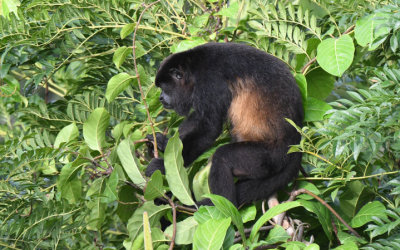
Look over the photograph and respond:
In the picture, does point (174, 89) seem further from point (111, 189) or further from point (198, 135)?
point (111, 189)

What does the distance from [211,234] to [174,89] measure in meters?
1.38

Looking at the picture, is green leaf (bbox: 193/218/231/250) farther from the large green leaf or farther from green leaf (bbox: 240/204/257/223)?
the large green leaf

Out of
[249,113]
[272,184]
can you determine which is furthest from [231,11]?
[272,184]

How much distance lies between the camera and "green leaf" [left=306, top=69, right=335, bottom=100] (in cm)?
270

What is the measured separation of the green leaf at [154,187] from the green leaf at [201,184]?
0.38 meters

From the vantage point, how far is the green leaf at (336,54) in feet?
7.51

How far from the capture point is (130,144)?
2.22 meters

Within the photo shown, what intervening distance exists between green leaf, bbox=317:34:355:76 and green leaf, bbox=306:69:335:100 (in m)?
0.33

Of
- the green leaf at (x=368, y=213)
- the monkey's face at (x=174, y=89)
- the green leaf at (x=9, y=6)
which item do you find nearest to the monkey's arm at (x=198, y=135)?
the monkey's face at (x=174, y=89)

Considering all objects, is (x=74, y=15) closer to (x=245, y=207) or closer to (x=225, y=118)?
(x=225, y=118)

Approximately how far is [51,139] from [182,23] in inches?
37.2

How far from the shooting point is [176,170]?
2119 millimetres

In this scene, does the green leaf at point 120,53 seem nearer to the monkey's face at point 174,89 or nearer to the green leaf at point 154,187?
the monkey's face at point 174,89

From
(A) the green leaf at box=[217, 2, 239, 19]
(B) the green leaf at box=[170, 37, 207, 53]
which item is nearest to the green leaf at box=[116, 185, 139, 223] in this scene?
(B) the green leaf at box=[170, 37, 207, 53]
